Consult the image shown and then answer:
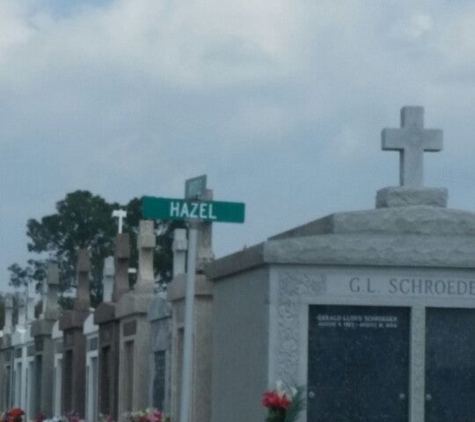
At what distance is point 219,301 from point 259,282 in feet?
5.71

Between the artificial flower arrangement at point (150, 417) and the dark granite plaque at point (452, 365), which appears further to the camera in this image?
the artificial flower arrangement at point (150, 417)

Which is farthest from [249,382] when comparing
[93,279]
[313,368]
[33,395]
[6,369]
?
[93,279]

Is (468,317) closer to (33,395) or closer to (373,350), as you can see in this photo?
(373,350)

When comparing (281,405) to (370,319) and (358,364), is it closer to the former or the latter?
(358,364)

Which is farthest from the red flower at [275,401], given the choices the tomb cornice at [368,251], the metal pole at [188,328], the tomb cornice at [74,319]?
the tomb cornice at [74,319]

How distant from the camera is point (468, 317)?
13.4 metres

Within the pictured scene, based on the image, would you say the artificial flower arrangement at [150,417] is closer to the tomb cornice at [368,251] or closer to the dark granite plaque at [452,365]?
the tomb cornice at [368,251]

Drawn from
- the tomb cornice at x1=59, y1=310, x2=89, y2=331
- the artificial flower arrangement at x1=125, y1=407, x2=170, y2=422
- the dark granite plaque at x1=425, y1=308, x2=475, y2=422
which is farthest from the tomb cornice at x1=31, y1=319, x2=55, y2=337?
the dark granite plaque at x1=425, y1=308, x2=475, y2=422

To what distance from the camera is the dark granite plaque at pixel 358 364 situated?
1327cm

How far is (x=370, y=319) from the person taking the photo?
13289 millimetres

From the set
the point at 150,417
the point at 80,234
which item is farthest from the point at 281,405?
the point at 80,234

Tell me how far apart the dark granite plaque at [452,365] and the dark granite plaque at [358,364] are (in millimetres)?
259

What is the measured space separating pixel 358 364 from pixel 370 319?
40 cm

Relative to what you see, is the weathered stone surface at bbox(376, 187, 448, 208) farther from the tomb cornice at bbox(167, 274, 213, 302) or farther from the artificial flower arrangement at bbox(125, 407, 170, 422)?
the artificial flower arrangement at bbox(125, 407, 170, 422)
